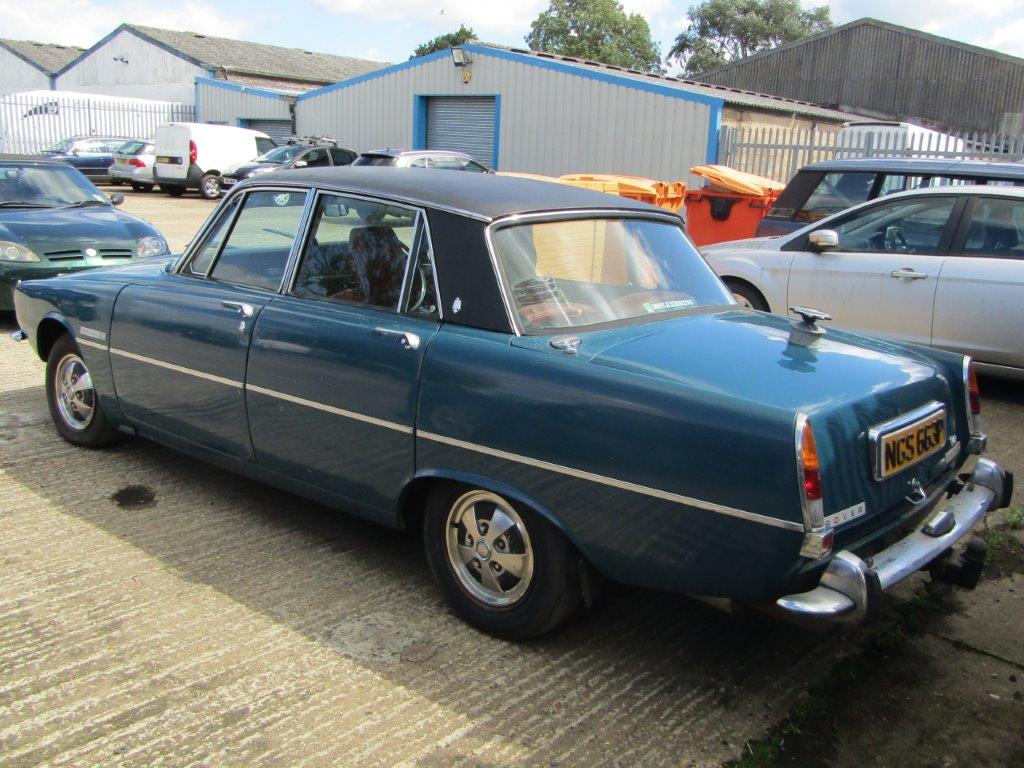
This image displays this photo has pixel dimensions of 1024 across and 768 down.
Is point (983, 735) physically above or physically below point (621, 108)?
below

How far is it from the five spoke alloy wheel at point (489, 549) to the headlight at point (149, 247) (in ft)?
20.1

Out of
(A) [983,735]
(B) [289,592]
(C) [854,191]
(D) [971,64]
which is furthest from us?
(D) [971,64]

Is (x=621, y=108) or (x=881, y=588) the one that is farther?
(x=621, y=108)

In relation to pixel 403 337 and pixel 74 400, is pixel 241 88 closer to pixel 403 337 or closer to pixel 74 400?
pixel 74 400

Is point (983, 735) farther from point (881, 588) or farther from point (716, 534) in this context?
point (716, 534)

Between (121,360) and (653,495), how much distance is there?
2.96 metres

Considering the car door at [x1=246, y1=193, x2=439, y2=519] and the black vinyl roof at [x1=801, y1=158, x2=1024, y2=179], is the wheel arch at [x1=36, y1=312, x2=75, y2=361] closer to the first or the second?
the car door at [x1=246, y1=193, x2=439, y2=519]

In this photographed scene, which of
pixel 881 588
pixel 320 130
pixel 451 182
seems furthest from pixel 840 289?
pixel 320 130

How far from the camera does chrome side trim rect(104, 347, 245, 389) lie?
3.99m

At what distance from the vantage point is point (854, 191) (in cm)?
830

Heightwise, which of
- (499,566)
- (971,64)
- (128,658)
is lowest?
(128,658)

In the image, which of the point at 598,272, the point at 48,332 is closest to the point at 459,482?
the point at 598,272

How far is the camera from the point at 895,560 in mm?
2930

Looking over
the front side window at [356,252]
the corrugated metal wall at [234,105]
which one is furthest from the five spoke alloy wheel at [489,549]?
the corrugated metal wall at [234,105]
